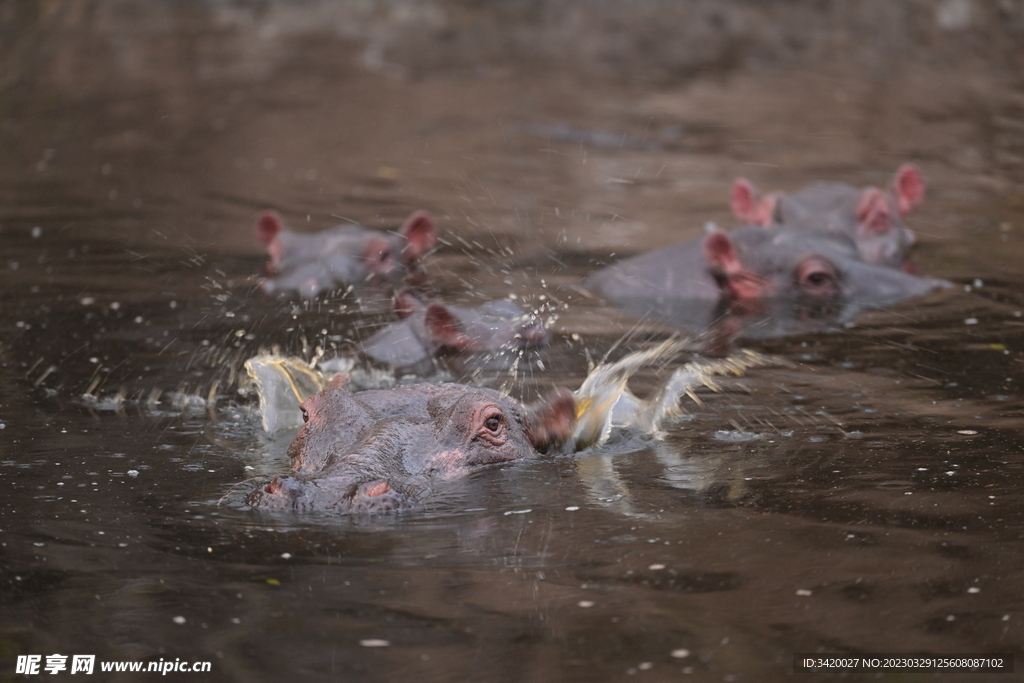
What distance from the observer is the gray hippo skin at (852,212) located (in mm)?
9703

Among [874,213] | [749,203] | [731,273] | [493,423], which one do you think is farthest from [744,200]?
[493,423]

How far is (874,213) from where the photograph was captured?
32.3 feet

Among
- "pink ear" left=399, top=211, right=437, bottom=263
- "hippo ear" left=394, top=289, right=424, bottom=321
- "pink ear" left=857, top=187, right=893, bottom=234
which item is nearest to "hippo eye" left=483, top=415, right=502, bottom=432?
"hippo ear" left=394, top=289, right=424, bottom=321

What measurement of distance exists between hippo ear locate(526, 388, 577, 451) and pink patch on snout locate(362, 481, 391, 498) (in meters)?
1.12

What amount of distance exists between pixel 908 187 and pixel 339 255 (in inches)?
178

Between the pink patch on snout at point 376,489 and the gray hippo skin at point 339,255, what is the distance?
13.3 feet

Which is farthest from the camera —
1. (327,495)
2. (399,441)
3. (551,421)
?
(551,421)

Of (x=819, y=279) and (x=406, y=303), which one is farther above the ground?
(x=819, y=279)

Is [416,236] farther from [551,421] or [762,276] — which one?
[551,421]

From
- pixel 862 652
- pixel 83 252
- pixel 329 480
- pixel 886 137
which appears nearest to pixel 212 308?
pixel 83 252

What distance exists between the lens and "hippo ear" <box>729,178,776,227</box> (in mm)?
10000

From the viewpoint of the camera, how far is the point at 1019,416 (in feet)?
20.0

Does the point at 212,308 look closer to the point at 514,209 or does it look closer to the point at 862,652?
the point at 514,209

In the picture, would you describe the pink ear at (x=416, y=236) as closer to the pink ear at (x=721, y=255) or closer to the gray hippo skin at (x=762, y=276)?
the gray hippo skin at (x=762, y=276)
